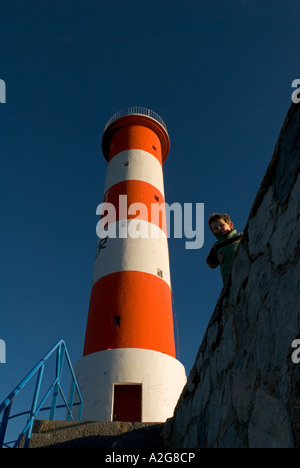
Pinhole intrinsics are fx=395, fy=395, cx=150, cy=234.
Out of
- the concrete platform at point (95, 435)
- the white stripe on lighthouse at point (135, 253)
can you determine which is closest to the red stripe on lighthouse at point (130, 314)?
the white stripe on lighthouse at point (135, 253)

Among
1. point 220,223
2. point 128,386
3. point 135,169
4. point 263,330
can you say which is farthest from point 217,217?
point 135,169

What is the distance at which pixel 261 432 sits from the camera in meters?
1.83

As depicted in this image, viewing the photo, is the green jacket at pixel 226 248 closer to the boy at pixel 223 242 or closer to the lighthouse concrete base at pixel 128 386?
the boy at pixel 223 242

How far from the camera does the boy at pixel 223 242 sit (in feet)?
11.6

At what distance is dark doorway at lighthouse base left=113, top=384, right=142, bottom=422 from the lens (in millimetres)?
8086

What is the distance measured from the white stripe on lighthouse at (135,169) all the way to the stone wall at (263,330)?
9414 mm

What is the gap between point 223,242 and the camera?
142 inches

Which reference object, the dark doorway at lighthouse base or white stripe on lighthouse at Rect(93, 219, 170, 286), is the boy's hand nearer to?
the dark doorway at lighthouse base

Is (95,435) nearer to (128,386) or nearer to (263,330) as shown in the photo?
(263,330)

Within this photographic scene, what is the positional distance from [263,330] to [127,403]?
6942 millimetres

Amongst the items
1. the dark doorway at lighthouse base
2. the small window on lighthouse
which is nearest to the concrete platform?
the dark doorway at lighthouse base

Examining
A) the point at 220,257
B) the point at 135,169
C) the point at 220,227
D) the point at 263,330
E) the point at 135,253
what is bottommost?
the point at 263,330
